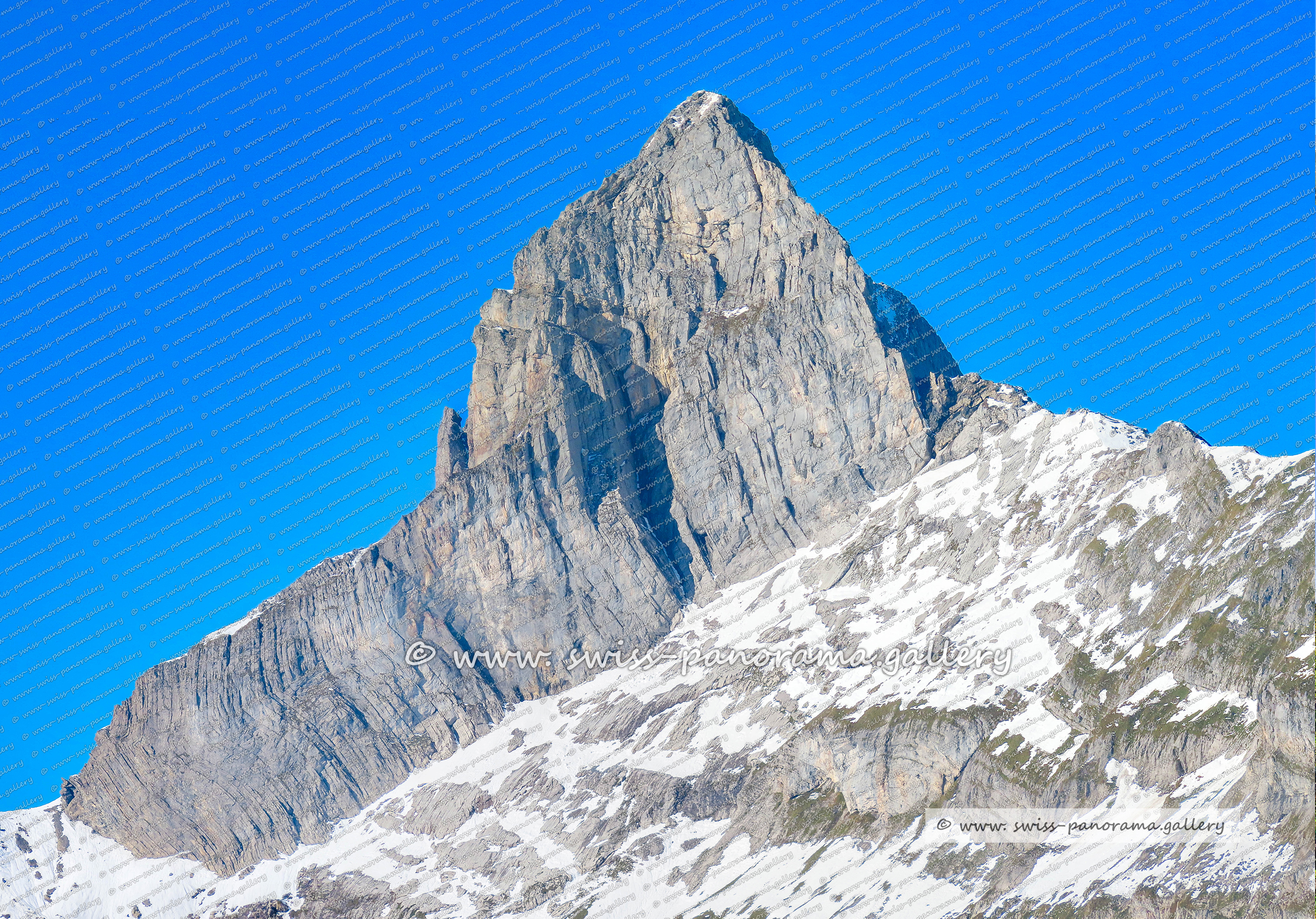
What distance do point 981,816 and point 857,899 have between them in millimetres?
19418

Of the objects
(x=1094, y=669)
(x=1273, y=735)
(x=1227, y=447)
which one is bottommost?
(x=1273, y=735)

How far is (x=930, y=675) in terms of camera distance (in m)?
191

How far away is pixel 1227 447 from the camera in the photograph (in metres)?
194

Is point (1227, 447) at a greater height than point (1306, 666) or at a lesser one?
greater

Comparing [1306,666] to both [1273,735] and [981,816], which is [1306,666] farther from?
[981,816]

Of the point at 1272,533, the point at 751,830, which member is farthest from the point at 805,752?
the point at 1272,533

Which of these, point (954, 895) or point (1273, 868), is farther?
point (954, 895)

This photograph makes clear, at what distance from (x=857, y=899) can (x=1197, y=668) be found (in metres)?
51.6

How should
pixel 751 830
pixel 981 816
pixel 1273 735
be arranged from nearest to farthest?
pixel 1273 735 < pixel 981 816 < pixel 751 830

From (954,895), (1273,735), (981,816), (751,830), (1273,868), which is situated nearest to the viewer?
(1273,868)

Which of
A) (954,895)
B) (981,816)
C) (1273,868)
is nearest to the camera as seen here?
(1273,868)

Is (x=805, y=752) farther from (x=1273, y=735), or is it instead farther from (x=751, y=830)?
(x=1273, y=735)

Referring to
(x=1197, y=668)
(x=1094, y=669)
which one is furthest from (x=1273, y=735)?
(x=1094, y=669)

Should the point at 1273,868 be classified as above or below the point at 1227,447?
below
